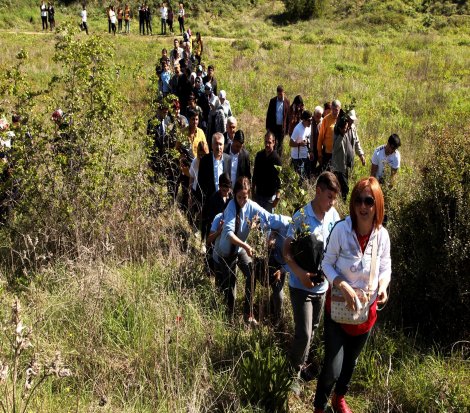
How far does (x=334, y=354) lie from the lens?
11.6ft

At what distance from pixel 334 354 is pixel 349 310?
1.29ft

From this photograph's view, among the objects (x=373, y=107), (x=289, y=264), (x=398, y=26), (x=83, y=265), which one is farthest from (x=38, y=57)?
(x=398, y=26)

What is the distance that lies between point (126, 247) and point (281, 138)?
508 cm

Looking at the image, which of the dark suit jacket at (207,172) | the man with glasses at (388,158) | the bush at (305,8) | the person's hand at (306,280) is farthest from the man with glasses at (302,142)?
Answer: the bush at (305,8)

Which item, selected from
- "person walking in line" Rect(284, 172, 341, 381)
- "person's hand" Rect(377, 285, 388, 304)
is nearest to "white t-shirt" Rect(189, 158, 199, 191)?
"person walking in line" Rect(284, 172, 341, 381)

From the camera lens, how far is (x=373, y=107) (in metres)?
14.7

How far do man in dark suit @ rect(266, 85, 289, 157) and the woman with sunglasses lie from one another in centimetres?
636

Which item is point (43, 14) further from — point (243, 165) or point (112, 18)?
point (243, 165)

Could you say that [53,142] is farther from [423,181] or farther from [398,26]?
[398,26]

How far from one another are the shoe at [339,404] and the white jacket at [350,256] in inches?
37.6

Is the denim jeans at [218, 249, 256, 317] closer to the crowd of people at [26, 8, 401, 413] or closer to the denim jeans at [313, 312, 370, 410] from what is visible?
the crowd of people at [26, 8, 401, 413]

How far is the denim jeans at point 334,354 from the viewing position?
353 centimetres

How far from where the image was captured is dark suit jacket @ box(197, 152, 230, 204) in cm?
625

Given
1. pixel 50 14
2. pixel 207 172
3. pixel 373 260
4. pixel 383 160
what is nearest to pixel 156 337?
pixel 373 260
